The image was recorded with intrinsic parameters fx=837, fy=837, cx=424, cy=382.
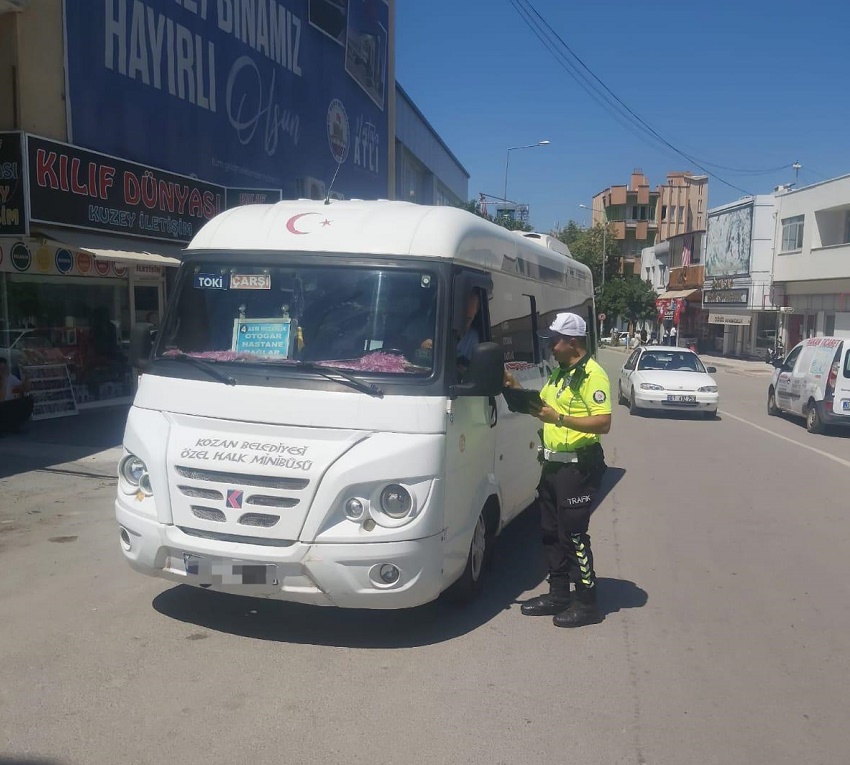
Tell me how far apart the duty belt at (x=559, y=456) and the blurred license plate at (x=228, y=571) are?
1886mm

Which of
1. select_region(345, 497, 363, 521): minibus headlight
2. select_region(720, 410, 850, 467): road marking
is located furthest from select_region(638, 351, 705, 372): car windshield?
select_region(345, 497, 363, 521): minibus headlight

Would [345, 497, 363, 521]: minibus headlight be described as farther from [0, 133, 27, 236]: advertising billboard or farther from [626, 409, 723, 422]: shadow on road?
[626, 409, 723, 422]: shadow on road

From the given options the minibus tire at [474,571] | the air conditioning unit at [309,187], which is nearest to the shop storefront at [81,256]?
the air conditioning unit at [309,187]

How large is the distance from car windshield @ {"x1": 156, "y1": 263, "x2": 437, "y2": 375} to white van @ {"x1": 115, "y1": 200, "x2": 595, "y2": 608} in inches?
0.4

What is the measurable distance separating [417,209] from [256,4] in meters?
14.1

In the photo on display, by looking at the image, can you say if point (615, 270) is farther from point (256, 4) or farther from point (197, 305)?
point (197, 305)

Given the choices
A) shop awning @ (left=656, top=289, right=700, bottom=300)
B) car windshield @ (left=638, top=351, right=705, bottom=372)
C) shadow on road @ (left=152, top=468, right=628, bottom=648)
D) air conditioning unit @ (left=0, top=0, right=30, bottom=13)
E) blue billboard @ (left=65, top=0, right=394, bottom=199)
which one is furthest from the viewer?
shop awning @ (left=656, top=289, right=700, bottom=300)

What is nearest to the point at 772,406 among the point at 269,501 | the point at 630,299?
the point at 269,501

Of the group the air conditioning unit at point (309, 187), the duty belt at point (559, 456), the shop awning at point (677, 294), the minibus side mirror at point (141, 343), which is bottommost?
the duty belt at point (559, 456)

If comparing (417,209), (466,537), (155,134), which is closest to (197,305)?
(417,209)

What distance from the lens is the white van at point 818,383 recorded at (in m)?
14.9

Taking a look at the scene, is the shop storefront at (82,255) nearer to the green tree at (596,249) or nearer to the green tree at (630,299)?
the green tree at (630,299)

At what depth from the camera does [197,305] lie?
17.7ft

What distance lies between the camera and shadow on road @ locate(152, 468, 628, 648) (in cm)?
496
